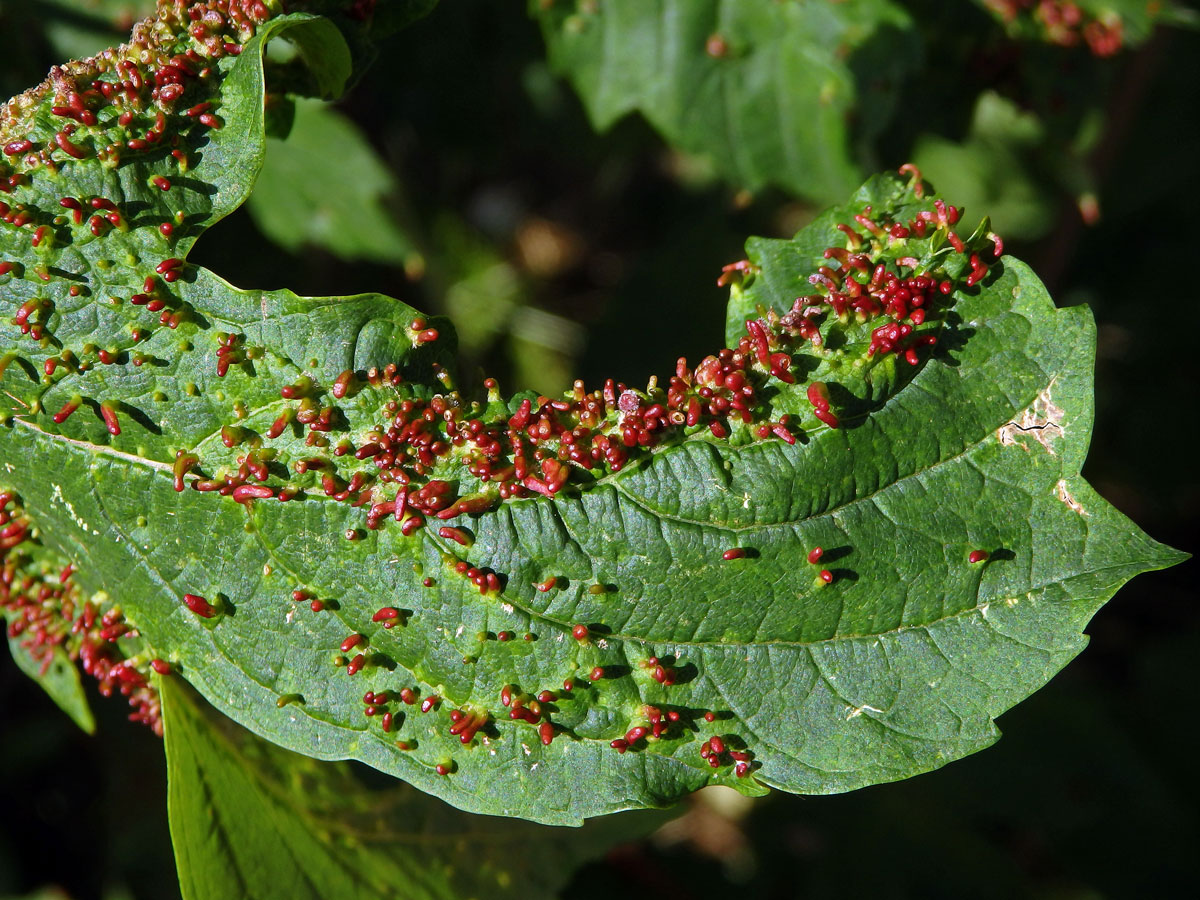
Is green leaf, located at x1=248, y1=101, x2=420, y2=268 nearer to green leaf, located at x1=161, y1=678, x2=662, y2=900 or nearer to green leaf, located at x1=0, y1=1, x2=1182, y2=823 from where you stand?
green leaf, located at x1=0, y1=1, x2=1182, y2=823

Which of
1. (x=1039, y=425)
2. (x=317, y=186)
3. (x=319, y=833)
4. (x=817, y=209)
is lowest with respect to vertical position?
(x=319, y=833)

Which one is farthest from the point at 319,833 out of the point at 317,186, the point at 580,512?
the point at 317,186

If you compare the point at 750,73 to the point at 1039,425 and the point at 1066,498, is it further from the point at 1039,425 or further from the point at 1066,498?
the point at 1066,498

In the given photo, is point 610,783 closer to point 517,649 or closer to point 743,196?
point 517,649

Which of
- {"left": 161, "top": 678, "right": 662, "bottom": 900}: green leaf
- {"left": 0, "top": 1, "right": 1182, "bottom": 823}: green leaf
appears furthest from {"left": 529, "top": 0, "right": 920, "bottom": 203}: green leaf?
{"left": 161, "top": 678, "right": 662, "bottom": 900}: green leaf

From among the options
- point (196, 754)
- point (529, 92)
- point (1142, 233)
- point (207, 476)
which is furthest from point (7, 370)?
point (1142, 233)

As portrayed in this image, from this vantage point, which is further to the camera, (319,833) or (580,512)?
(319,833)

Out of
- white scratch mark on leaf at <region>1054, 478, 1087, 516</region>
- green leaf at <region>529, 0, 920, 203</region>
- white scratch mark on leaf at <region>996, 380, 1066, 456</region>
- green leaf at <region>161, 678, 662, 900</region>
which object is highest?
green leaf at <region>529, 0, 920, 203</region>
